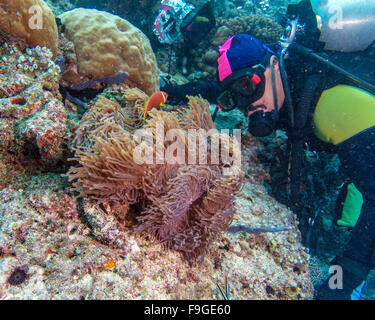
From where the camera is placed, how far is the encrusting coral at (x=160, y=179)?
1.54 m

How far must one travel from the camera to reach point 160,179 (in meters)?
1.69

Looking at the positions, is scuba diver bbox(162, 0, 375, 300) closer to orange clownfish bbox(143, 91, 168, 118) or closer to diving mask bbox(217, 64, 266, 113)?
diving mask bbox(217, 64, 266, 113)

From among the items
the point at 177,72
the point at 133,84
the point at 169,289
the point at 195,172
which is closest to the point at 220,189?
the point at 195,172

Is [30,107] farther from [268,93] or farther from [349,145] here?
[349,145]

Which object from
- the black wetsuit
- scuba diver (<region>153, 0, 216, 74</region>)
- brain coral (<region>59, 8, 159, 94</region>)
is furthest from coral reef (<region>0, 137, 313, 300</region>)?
scuba diver (<region>153, 0, 216, 74</region>)

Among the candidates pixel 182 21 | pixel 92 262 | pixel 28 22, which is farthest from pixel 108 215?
pixel 182 21

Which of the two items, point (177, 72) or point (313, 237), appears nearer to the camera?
point (313, 237)

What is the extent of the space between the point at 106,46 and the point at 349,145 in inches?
142

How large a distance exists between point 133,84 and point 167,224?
231 cm

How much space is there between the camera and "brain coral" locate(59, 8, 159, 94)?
2814mm

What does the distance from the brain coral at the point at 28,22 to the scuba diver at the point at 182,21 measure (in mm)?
3803

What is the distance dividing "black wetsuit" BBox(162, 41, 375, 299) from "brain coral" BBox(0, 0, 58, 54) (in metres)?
3.12

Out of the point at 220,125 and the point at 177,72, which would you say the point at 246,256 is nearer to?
the point at 220,125

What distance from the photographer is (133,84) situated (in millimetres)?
3186
